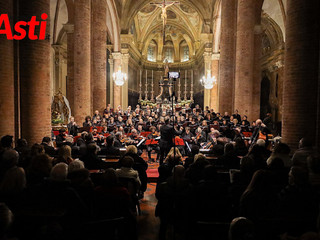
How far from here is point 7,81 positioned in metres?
6.82

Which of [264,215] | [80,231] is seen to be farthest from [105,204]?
[264,215]

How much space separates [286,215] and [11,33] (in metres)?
7.55

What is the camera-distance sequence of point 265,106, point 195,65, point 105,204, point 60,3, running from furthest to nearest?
point 195,65 < point 265,106 < point 60,3 < point 105,204

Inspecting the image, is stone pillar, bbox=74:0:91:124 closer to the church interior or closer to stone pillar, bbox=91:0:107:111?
the church interior

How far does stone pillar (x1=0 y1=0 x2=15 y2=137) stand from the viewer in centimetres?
665

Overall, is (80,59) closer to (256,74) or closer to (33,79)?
(33,79)

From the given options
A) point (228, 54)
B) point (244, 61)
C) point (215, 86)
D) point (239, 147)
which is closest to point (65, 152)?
point (239, 147)

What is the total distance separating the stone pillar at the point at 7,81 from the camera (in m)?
6.65

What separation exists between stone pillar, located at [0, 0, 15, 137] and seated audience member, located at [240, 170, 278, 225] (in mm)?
6435

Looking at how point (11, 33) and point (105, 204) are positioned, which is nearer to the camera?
point (105, 204)

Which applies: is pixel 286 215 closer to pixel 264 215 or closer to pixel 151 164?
pixel 264 215

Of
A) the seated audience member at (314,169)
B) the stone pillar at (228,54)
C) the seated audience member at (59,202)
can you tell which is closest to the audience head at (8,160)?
the seated audience member at (59,202)

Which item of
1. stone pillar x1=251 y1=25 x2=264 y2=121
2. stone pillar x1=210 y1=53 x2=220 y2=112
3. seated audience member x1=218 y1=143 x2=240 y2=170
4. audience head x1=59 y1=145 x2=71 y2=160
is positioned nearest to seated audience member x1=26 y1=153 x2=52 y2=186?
audience head x1=59 y1=145 x2=71 y2=160

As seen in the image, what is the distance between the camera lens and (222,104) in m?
13.8
